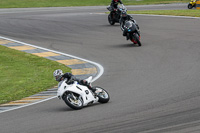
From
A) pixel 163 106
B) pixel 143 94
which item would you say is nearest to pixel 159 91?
pixel 143 94

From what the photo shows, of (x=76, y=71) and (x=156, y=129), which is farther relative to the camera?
(x=76, y=71)

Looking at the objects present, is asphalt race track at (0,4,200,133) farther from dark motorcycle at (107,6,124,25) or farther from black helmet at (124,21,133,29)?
black helmet at (124,21,133,29)

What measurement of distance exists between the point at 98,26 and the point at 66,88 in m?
18.2

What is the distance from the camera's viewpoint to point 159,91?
1095 centimetres

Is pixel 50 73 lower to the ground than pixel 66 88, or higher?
lower

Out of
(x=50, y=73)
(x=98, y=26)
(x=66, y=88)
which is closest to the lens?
(x=66, y=88)

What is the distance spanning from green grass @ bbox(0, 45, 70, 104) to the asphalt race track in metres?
1.66

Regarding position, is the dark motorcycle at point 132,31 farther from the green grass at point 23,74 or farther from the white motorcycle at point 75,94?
the white motorcycle at point 75,94

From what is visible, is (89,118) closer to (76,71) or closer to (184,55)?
(76,71)

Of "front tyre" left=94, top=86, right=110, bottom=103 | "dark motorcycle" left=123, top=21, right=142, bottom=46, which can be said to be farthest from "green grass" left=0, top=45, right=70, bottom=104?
"dark motorcycle" left=123, top=21, right=142, bottom=46

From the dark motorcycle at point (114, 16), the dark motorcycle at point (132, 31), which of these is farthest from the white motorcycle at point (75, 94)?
the dark motorcycle at point (114, 16)

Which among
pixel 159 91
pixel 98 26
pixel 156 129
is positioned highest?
pixel 156 129

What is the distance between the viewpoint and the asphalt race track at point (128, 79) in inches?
318

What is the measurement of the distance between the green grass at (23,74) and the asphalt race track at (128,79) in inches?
65.2
